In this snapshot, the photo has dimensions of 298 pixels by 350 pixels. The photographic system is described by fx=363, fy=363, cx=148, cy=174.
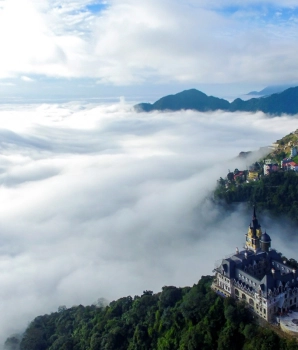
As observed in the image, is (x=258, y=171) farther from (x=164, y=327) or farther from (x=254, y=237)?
(x=164, y=327)

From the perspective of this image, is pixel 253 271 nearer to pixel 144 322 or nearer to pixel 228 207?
pixel 144 322

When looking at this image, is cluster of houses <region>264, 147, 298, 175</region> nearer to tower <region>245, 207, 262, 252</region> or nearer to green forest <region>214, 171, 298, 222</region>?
green forest <region>214, 171, 298, 222</region>

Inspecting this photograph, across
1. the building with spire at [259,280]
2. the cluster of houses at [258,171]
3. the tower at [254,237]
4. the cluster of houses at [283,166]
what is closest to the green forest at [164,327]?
the building with spire at [259,280]

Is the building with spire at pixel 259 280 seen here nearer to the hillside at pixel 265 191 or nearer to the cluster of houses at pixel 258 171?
the hillside at pixel 265 191

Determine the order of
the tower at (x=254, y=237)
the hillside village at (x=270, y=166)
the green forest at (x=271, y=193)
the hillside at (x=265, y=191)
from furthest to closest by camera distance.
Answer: the hillside village at (x=270, y=166) → the hillside at (x=265, y=191) → the green forest at (x=271, y=193) → the tower at (x=254, y=237)

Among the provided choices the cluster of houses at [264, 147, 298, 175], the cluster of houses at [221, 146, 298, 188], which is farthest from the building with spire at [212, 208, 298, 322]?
the cluster of houses at [221, 146, 298, 188]

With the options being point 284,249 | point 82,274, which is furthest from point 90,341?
point 284,249

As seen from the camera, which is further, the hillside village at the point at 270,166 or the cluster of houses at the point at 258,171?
the hillside village at the point at 270,166
